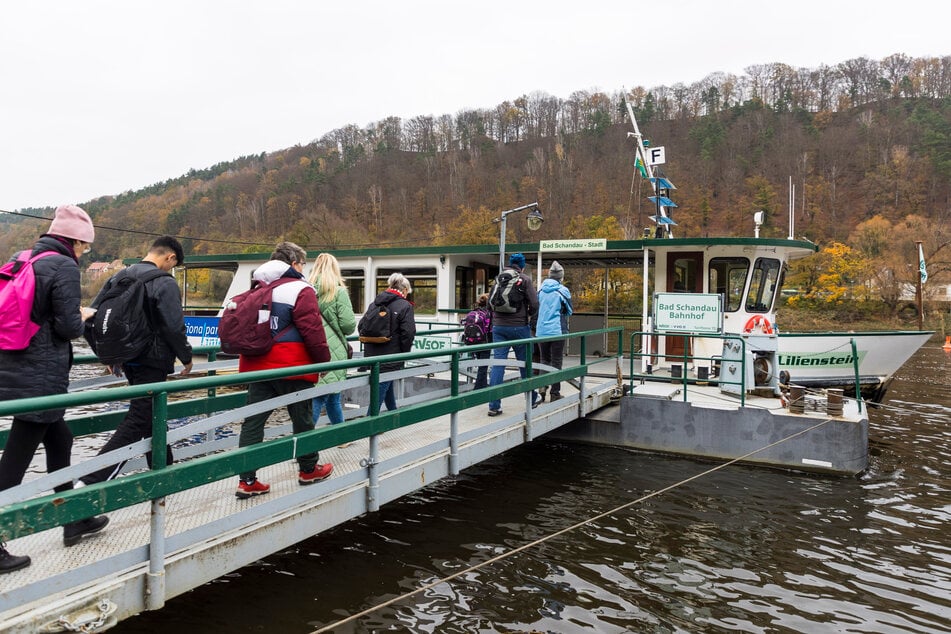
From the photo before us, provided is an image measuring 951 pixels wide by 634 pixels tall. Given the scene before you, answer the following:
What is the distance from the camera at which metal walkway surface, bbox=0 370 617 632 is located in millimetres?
2836

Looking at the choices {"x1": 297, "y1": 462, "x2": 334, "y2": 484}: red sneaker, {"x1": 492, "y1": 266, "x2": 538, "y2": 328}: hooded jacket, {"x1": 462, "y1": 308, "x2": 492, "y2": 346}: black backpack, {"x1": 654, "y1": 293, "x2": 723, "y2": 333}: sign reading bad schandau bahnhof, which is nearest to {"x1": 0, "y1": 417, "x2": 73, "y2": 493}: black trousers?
{"x1": 297, "y1": 462, "x2": 334, "y2": 484}: red sneaker

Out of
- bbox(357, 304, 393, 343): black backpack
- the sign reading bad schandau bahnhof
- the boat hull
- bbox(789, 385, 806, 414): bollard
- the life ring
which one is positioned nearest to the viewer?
bbox(357, 304, 393, 343): black backpack

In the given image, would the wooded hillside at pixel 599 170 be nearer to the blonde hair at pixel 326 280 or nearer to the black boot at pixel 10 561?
the blonde hair at pixel 326 280

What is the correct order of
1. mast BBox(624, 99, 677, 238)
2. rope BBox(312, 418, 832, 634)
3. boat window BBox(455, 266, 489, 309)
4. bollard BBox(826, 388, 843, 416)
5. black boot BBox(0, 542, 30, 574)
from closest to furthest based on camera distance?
1. black boot BBox(0, 542, 30, 574)
2. rope BBox(312, 418, 832, 634)
3. bollard BBox(826, 388, 843, 416)
4. mast BBox(624, 99, 677, 238)
5. boat window BBox(455, 266, 489, 309)

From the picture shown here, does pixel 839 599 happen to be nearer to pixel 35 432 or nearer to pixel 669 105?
pixel 35 432

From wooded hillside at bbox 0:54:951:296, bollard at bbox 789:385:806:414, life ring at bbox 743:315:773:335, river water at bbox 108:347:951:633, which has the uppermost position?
wooded hillside at bbox 0:54:951:296

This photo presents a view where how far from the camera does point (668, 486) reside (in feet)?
24.4

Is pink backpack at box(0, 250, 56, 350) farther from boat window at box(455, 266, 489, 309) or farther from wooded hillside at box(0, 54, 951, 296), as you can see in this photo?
wooded hillside at box(0, 54, 951, 296)

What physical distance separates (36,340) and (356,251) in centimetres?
1155

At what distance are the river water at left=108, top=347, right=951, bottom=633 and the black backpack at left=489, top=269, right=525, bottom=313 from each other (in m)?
2.25

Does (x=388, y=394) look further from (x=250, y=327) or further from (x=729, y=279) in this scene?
(x=729, y=279)

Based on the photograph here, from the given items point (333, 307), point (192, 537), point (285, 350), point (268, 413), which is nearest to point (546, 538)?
point (333, 307)

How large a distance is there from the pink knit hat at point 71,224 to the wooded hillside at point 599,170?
170ft

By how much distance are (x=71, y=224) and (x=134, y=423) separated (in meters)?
1.15
